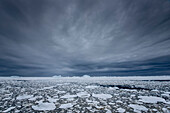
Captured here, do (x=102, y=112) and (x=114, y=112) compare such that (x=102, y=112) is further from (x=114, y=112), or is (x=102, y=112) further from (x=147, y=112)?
(x=147, y=112)

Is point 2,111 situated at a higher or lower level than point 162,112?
higher

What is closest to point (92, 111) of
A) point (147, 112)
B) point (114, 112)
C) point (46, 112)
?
point (114, 112)

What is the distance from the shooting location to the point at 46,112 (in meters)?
2.05

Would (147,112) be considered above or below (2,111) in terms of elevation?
below

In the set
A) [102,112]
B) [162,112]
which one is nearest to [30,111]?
[102,112]

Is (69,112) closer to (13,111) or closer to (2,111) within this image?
(13,111)

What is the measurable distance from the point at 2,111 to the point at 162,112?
3.88 meters

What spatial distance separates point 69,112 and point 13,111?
1400 mm

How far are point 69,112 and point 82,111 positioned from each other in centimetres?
32

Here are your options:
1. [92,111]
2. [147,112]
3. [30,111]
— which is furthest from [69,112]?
[147,112]

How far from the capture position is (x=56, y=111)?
2098 millimetres

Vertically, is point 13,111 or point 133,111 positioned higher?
point 13,111

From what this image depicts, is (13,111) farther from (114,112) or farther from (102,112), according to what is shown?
(114,112)

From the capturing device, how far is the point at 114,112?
2.02 m
